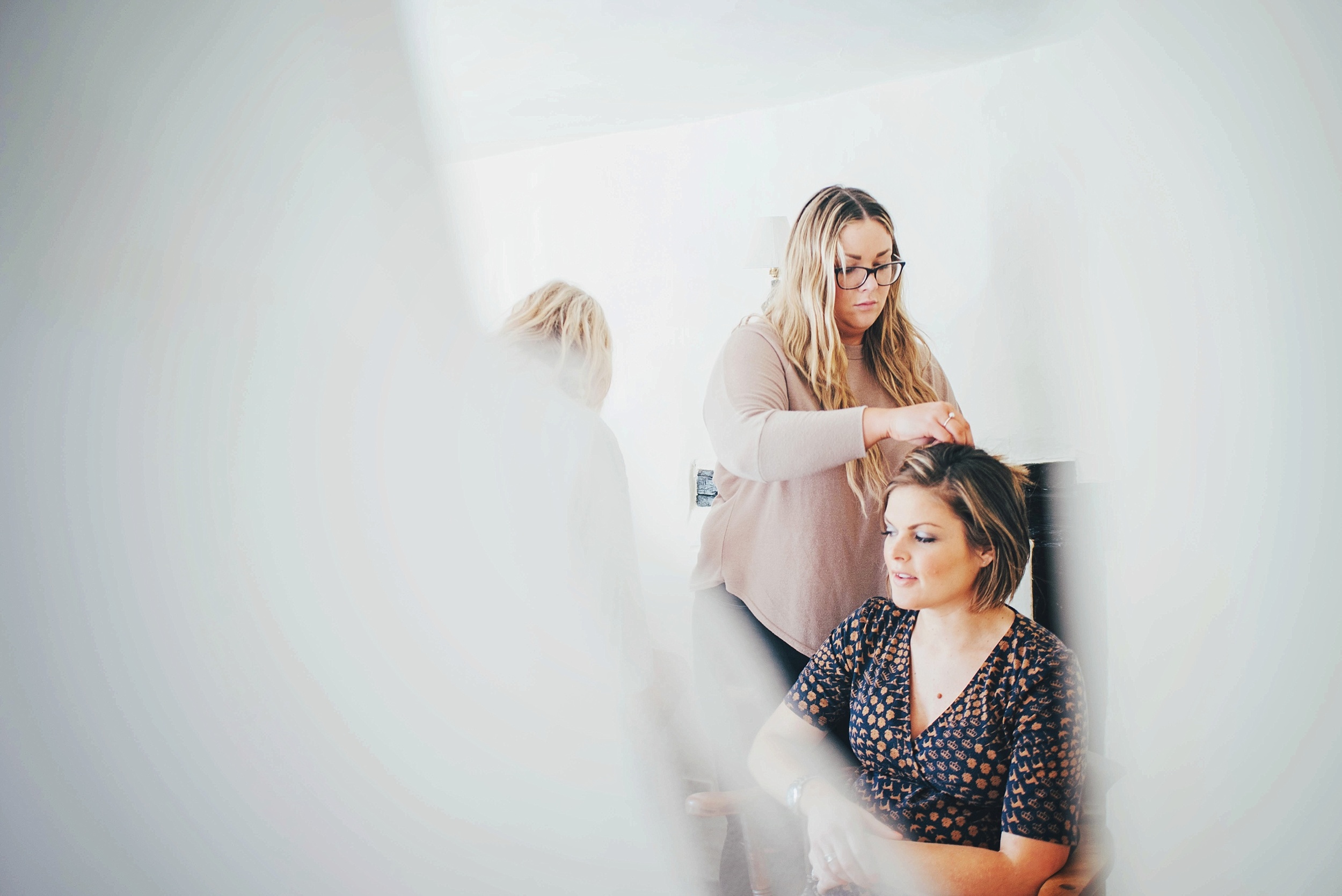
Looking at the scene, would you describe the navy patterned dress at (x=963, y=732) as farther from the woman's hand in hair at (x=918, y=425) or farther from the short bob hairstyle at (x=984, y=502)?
the woman's hand in hair at (x=918, y=425)

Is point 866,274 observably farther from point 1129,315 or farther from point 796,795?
point 796,795

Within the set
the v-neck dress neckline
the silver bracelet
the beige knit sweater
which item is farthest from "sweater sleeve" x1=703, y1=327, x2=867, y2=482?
the silver bracelet

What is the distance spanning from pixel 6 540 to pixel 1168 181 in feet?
4.01

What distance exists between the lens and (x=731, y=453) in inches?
34.6

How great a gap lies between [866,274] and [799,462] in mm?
226

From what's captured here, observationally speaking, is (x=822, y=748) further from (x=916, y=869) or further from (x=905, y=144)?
(x=905, y=144)

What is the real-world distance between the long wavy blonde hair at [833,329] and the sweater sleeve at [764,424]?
1.1 inches

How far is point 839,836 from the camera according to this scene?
80cm

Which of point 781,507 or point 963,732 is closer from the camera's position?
point 963,732

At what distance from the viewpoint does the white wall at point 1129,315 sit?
32.5 inches

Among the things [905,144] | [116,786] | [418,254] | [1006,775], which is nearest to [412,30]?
[418,254]

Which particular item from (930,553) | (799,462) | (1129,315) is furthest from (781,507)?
(1129,315)

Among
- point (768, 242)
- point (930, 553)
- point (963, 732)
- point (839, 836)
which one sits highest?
point (768, 242)

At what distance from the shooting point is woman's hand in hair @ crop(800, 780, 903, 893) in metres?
0.79
